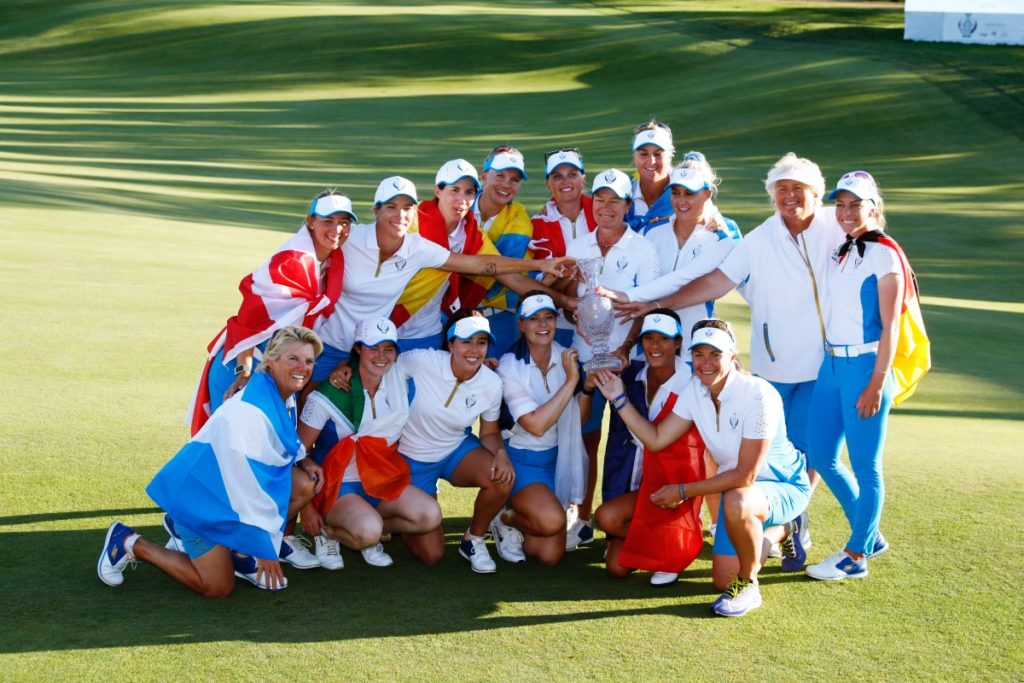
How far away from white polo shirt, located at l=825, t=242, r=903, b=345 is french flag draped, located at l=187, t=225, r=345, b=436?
2751 millimetres

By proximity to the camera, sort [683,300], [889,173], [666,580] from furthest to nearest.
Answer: [889,173], [683,300], [666,580]

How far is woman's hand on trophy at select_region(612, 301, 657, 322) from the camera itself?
7.18 metres

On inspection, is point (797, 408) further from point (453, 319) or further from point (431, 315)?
point (431, 315)

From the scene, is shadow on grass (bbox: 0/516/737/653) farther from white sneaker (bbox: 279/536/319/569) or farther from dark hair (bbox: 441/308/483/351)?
dark hair (bbox: 441/308/483/351)

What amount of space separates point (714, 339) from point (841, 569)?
→ 1415 mm

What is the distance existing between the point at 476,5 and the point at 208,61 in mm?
16615

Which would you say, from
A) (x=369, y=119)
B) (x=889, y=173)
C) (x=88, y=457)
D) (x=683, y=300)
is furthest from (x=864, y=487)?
(x=369, y=119)

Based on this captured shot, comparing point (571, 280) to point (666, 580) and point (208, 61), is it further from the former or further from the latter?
point (208, 61)

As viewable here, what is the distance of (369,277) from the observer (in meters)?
7.35

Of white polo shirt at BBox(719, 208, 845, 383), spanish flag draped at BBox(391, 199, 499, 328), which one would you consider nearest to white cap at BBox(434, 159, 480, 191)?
spanish flag draped at BBox(391, 199, 499, 328)

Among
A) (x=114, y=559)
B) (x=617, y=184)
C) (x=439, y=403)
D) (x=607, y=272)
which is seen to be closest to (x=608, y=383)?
(x=607, y=272)

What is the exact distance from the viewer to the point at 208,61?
56750mm

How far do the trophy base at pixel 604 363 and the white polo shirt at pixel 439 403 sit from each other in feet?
1.71

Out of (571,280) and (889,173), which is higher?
(571,280)
